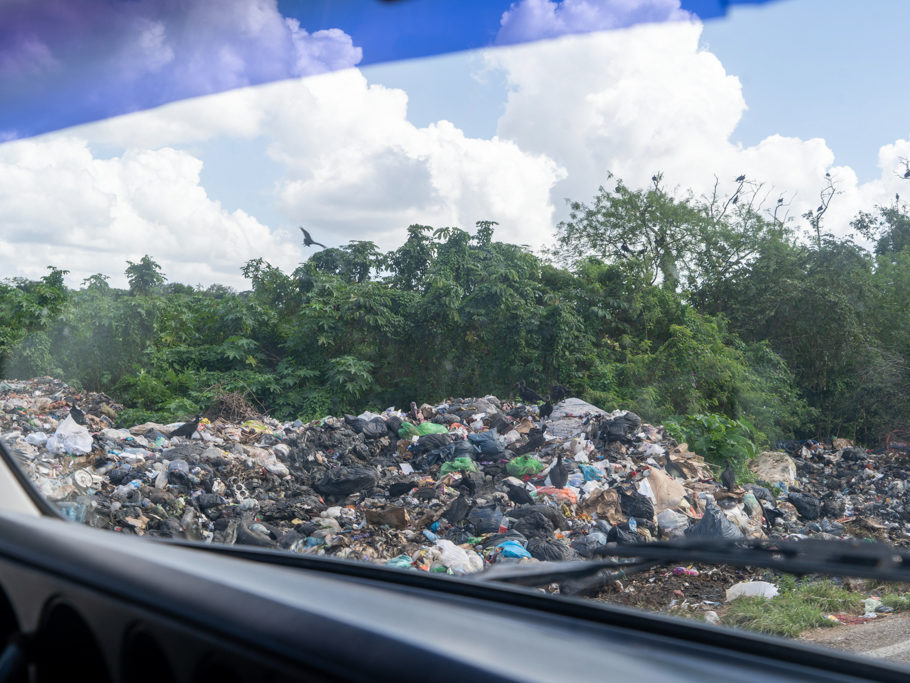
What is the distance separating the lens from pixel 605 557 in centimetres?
142

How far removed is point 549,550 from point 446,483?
8.90 ft

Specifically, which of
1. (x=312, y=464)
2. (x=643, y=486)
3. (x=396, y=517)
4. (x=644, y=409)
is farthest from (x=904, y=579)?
(x=644, y=409)

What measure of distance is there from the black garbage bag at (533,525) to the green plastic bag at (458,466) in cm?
198

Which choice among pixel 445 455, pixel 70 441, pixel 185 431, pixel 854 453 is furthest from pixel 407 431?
pixel 854 453

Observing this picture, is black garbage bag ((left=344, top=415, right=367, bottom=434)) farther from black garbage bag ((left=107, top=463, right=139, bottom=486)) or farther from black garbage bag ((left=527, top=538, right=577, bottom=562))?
black garbage bag ((left=527, top=538, right=577, bottom=562))

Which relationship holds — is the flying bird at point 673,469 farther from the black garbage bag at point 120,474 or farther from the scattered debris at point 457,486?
the black garbage bag at point 120,474

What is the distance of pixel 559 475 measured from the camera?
776 centimetres

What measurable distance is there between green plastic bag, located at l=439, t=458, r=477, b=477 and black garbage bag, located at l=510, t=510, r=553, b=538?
1976mm

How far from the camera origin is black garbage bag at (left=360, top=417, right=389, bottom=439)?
9.81m

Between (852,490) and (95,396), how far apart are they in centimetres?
1242

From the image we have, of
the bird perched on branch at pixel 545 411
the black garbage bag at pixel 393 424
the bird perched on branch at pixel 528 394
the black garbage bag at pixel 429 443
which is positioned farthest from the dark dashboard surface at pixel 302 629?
the bird perched on branch at pixel 528 394

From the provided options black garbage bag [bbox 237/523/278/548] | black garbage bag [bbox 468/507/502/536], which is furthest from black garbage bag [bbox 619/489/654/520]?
black garbage bag [bbox 237/523/278/548]

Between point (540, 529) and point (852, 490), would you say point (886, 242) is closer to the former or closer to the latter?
point (852, 490)

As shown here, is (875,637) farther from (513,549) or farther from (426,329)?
(426,329)
